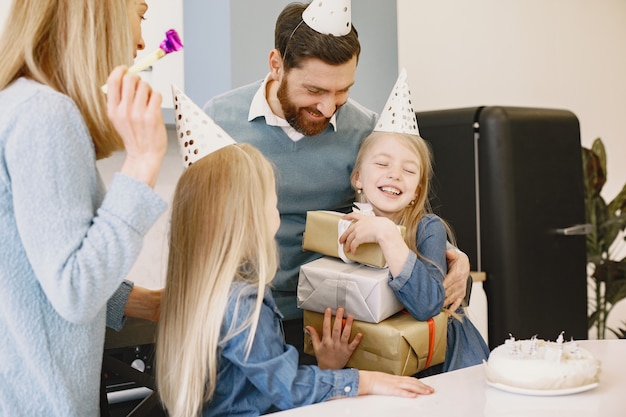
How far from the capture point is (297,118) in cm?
199

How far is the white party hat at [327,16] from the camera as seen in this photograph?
1.96 m

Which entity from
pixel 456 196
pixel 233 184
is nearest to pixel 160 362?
pixel 233 184

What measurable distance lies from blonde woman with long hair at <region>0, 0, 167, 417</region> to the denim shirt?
0.23m

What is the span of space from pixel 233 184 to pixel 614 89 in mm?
3874

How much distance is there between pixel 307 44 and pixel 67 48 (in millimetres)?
886

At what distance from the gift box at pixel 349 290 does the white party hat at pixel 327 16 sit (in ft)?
1.97

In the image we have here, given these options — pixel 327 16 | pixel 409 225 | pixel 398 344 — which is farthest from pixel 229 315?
pixel 327 16

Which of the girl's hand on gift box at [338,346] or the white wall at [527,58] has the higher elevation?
the white wall at [527,58]

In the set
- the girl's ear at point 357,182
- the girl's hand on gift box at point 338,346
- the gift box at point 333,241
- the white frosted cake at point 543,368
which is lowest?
the girl's hand on gift box at point 338,346

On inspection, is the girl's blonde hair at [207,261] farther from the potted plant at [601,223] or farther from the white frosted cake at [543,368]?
the potted plant at [601,223]

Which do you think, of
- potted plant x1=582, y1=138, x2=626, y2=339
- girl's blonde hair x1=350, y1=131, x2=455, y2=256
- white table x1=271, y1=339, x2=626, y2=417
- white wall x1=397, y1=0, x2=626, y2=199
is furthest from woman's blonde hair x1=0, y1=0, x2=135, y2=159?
potted plant x1=582, y1=138, x2=626, y2=339

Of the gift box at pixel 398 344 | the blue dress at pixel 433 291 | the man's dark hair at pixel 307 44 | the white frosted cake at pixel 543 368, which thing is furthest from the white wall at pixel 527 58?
the white frosted cake at pixel 543 368

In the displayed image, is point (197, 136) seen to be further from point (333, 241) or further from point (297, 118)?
point (297, 118)

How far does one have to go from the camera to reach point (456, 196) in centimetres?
303
